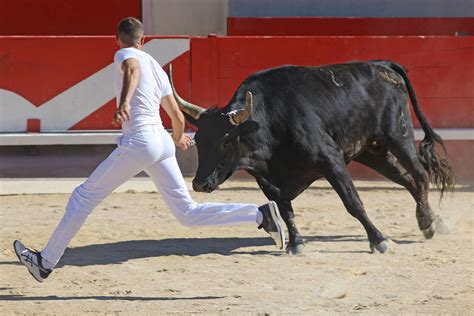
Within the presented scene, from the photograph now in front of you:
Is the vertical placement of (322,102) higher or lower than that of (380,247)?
higher

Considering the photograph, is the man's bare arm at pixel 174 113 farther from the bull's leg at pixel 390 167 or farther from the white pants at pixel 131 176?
the bull's leg at pixel 390 167

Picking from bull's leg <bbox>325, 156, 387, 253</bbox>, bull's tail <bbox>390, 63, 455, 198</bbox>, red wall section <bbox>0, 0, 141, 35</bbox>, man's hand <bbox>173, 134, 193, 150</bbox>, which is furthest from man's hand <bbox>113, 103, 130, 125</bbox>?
red wall section <bbox>0, 0, 141, 35</bbox>

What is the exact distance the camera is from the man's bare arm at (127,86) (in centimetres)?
537

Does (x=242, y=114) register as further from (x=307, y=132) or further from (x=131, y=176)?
(x=131, y=176)

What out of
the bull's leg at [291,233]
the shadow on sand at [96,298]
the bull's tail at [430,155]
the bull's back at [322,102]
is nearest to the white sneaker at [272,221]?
the shadow on sand at [96,298]

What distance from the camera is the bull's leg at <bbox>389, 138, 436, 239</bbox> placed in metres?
7.57

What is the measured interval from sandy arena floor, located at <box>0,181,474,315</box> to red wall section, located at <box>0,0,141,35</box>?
439 centimetres

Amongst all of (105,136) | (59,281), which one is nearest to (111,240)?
(59,281)

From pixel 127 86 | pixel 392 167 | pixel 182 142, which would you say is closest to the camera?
pixel 127 86

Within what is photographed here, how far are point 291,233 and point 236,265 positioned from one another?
0.57 m

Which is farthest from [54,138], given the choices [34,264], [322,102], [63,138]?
[34,264]

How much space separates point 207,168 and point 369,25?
660cm

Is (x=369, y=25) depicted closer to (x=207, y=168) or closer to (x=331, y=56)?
(x=331, y=56)

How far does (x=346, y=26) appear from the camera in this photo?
42.2 ft
